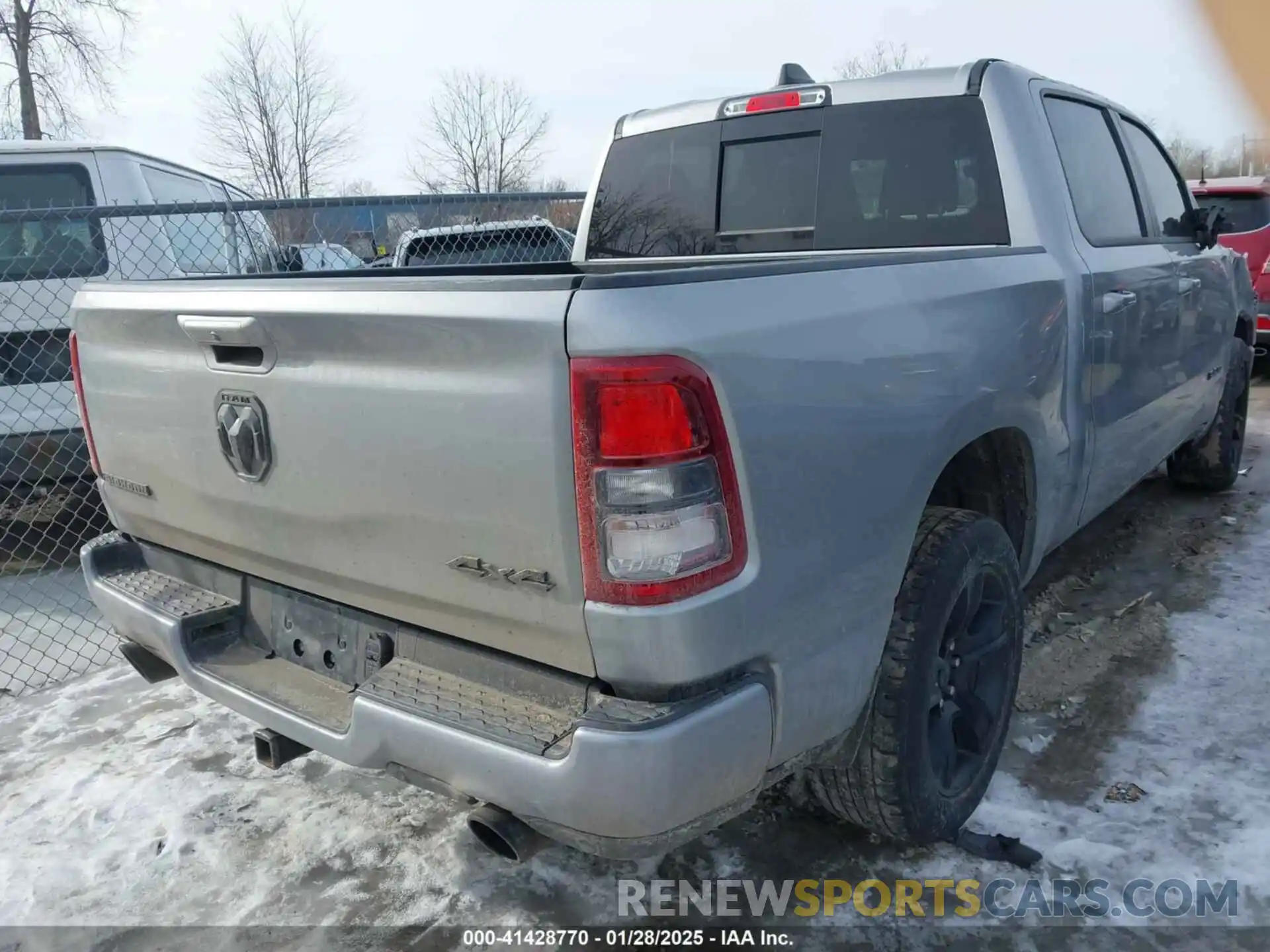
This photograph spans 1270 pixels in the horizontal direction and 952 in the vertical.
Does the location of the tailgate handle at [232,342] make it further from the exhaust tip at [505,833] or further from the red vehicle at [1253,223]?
the red vehicle at [1253,223]

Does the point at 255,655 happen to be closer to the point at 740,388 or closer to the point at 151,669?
the point at 151,669

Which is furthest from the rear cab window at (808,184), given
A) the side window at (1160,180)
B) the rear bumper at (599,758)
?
the rear bumper at (599,758)

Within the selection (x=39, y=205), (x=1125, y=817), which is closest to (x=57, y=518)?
(x=39, y=205)

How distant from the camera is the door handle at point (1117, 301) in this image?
3.10 metres

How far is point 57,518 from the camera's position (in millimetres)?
5938

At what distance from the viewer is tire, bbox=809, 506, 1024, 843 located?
2.21 metres

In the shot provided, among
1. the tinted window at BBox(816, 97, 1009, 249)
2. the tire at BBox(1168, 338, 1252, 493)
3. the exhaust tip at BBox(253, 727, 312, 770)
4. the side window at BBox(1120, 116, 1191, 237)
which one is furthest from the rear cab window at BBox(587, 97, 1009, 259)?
the tire at BBox(1168, 338, 1252, 493)

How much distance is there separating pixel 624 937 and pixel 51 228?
519cm

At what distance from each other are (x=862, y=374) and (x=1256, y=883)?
5.44ft

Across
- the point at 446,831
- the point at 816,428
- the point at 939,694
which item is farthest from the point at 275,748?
the point at 939,694

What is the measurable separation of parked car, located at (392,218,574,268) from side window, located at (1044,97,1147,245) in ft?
17.4

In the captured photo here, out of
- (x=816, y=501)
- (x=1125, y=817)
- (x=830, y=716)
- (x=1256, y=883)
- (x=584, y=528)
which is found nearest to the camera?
(x=584, y=528)

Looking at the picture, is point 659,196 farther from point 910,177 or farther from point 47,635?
point 47,635

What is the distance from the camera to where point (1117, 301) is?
318 centimetres
